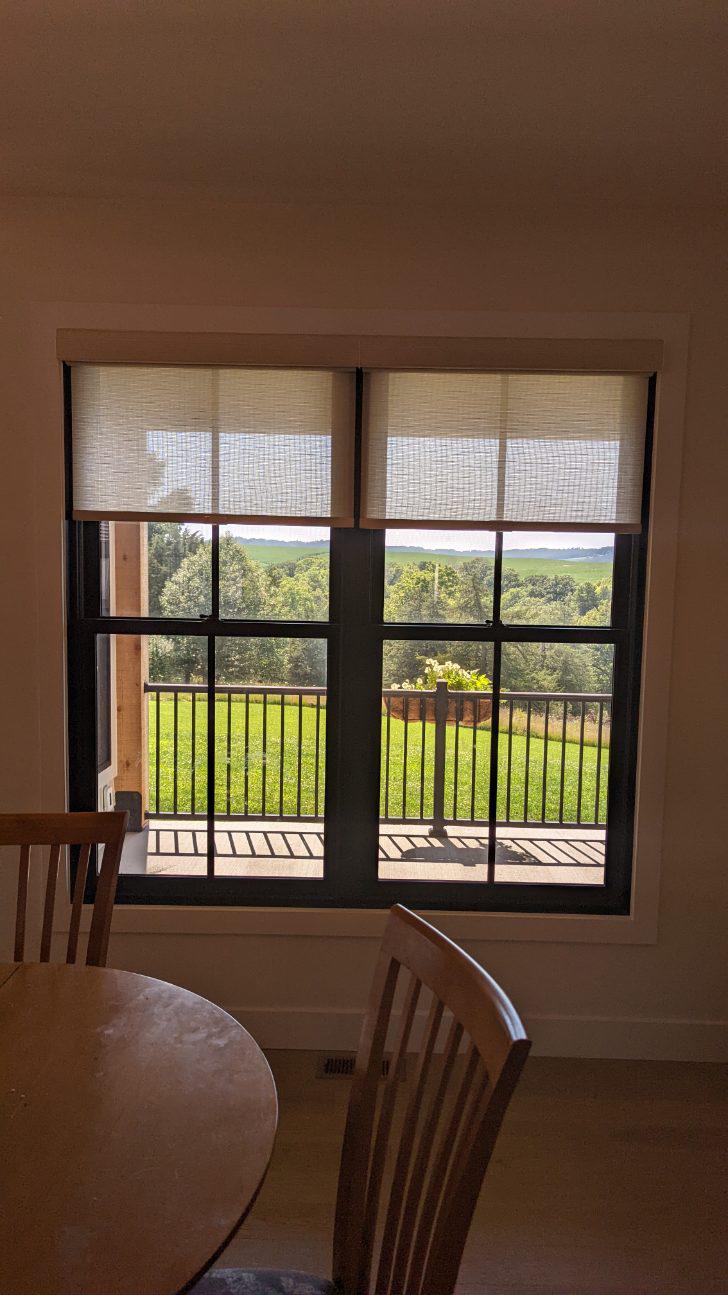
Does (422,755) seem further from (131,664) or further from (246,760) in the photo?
(131,664)

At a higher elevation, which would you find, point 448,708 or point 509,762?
point 448,708

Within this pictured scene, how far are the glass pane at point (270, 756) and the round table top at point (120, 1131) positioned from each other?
53.0 inches

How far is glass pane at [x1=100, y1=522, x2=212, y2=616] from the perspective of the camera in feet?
9.01

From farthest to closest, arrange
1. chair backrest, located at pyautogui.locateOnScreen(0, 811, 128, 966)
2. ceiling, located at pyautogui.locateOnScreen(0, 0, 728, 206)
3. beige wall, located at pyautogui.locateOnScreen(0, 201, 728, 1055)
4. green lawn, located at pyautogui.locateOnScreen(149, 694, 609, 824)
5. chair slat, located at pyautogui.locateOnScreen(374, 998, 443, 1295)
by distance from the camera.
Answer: green lawn, located at pyautogui.locateOnScreen(149, 694, 609, 824), beige wall, located at pyautogui.locateOnScreen(0, 201, 728, 1055), chair backrest, located at pyautogui.locateOnScreen(0, 811, 128, 966), ceiling, located at pyautogui.locateOnScreen(0, 0, 728, 206), chair slat, located at pyautogui.locateOnScreen(374, 998, 443, 1295)

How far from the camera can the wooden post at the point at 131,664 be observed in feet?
9.06

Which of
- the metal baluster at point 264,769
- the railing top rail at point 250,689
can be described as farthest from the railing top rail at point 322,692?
the metal baluster at point 264,769

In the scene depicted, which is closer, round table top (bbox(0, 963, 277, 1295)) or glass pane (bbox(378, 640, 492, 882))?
round table top (bbox(0, 963, 277, 1295))

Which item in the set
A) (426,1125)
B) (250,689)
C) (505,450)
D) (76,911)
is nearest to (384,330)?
(505,450)

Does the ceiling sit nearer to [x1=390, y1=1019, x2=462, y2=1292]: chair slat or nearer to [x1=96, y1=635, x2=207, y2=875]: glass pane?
[x1=96, y1=635, x2=207, y2=875]: glass pane

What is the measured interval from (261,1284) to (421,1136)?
0.38 m

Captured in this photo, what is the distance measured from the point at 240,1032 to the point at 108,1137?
12.0 inches

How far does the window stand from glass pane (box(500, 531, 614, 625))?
0.01 m

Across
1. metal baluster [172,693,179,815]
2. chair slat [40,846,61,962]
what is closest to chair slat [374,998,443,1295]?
chair slat [40,846,61,962]

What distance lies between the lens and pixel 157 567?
2.76m
